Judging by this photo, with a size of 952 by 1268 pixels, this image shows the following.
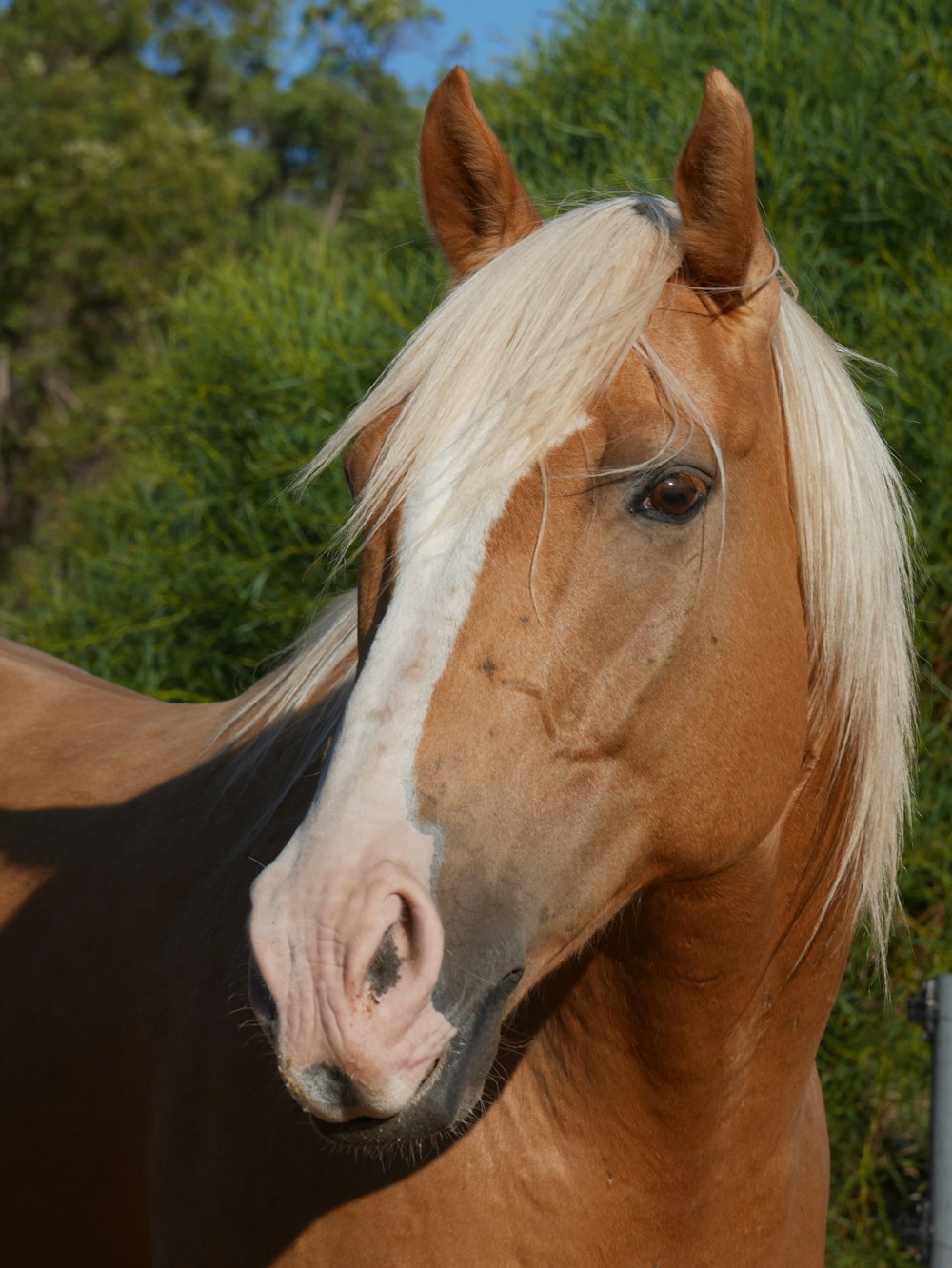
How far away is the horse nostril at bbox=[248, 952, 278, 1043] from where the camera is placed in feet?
4.01

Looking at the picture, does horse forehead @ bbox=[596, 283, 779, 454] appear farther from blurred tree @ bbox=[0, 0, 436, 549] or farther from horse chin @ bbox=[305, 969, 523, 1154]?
blurred tree @ bbox=[0, 0, 436, 549]

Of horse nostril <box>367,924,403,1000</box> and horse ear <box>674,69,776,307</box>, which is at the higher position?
horse ear <box>674,69,776,307</box>

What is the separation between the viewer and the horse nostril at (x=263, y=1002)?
1222 mm

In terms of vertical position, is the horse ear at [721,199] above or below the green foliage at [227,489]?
above

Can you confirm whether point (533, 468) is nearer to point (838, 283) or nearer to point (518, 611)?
point (518, 611)

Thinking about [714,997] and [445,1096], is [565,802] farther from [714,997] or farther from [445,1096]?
[714,997]

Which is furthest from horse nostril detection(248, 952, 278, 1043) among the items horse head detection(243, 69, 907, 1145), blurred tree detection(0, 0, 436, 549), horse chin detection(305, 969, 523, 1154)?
blurred tree detection(0, 0, 436, 549)

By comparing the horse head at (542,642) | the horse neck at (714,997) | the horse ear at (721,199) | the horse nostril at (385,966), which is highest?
the horse ear at (721,199)

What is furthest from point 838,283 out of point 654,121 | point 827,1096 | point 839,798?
point 839,798

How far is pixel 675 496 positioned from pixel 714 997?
0.66 meters

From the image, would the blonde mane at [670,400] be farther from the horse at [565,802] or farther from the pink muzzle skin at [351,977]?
the pink muzzle skin at [351,977]

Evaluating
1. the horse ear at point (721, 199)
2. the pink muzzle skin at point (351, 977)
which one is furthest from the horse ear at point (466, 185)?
the pink muzzle skin at point (351, 977)

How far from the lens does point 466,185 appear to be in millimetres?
1818

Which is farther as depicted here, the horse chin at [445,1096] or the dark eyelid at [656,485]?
the dark eyelid at [656,485]
